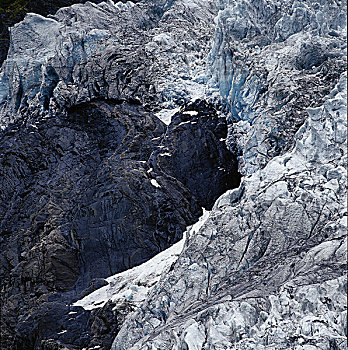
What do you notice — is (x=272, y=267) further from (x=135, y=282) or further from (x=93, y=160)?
(x=93, y=160)

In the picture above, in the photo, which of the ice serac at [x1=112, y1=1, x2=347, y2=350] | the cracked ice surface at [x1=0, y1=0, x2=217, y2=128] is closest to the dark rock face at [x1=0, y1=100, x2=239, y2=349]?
the cracked ice surface at [x1=0, y1=0, x2=217, y2=128]

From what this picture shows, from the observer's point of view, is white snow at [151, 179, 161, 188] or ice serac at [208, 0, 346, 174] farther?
white snow at [151, 179, 161, 188]

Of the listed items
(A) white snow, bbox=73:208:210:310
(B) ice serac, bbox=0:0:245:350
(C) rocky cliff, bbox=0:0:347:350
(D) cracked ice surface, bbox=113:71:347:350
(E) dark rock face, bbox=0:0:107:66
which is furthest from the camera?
(E) dark rock face, bbox=0:0:107:66

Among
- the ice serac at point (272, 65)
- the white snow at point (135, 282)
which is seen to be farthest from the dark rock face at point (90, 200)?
the ice serac at point (272, 65)

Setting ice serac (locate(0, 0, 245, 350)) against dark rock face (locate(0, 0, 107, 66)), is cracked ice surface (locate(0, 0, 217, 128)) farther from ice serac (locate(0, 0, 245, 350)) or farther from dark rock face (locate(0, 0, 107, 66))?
dark rock face (locate(0, 0, 107, 66))

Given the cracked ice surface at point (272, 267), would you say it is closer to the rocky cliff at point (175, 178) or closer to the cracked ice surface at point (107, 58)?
the rocky cliff at point (175, 178)
